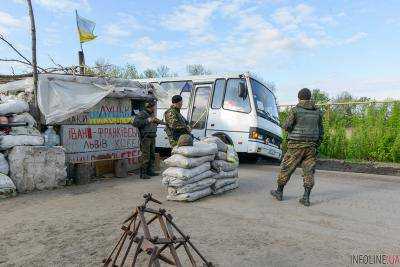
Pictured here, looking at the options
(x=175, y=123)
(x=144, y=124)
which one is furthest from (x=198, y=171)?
(x=144, y=124)

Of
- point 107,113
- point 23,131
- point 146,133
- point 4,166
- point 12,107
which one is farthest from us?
point 107,113

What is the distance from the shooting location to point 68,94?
27.7 feet

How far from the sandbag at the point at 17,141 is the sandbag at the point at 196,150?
280 cm

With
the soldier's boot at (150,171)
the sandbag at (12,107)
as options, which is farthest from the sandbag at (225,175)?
the sandbag at (12,107)

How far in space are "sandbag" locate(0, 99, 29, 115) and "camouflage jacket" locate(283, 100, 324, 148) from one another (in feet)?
16.4

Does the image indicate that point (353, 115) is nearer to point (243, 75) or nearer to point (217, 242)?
point (243, 75)

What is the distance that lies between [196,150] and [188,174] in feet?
1.61

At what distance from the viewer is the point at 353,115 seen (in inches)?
541

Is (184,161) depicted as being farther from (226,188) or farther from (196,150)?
(226,188)

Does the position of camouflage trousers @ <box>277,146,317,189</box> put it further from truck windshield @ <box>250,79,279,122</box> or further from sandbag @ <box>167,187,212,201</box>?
truck windshield @ <box>250,79,279,122</box>

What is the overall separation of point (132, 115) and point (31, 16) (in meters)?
3.23

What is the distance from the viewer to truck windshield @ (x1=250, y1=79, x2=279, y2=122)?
11102 millimetres

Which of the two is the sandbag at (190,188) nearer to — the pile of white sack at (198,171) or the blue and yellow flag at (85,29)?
the pile of white sack at (198,171)

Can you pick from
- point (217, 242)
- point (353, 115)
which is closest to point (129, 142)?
point (217, 242)
